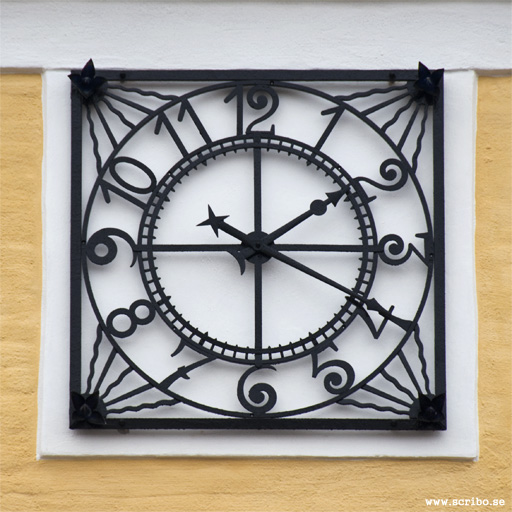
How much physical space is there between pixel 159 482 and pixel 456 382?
78 centimetres

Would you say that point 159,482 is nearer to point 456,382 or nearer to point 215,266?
point 215,266

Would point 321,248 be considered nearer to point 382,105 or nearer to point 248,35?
point 382,105

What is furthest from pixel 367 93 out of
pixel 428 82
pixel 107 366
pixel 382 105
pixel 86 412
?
pixel 86 412

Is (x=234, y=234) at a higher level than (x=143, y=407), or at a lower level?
higher

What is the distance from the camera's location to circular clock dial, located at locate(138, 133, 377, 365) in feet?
9.32

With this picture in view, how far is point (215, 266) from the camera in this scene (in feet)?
9.47

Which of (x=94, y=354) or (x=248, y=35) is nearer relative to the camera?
(x=94, y=354)

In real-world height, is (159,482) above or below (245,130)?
below

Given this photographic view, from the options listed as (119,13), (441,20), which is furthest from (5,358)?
(441,20)

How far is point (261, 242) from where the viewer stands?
9.35 ft

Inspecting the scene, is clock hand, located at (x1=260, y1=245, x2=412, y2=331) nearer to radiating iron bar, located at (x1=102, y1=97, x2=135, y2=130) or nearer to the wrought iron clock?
the wrought iron clock

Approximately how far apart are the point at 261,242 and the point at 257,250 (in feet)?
0.07

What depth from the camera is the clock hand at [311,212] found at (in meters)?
2.86

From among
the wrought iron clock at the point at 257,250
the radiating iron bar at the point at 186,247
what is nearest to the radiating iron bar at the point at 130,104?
the wrought iron clock at the point at 257,250
